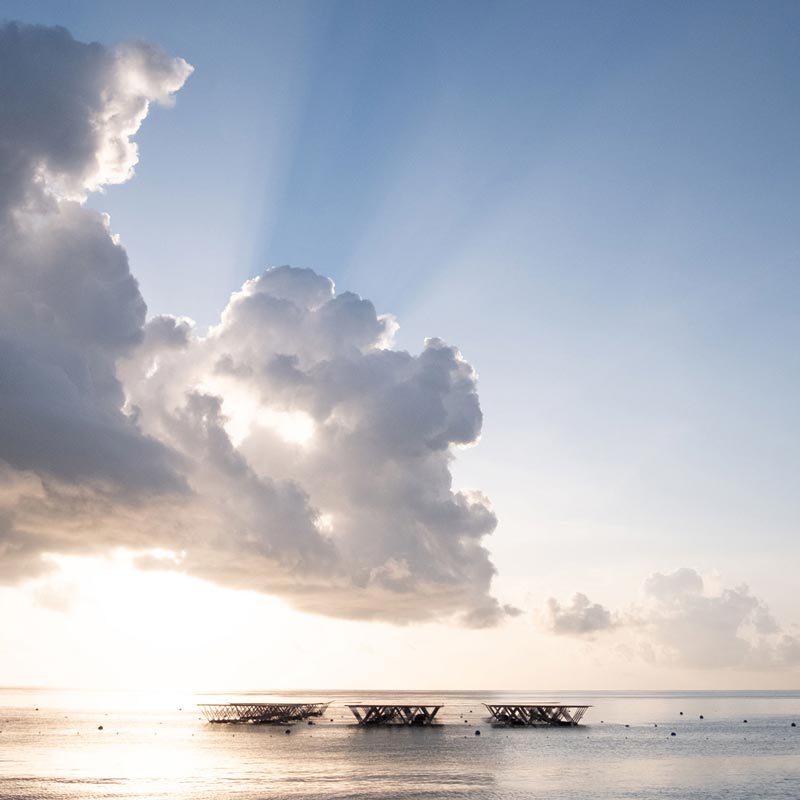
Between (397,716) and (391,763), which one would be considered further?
(397,716)

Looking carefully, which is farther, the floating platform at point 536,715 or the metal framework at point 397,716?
the floating platform at point 536,715

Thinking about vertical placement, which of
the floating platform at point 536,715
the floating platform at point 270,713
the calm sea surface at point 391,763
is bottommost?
the calm sea surface at point 391,763

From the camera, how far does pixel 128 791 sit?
67312mm

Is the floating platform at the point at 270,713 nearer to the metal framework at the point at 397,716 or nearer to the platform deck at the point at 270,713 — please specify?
the platform deck at the point at 270,713

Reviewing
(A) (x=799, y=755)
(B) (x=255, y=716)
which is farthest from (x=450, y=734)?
(A) (x=799, y=755)

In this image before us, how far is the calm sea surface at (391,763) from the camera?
68.4 m

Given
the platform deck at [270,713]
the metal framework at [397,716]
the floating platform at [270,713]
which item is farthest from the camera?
the platform deck at [270,713]

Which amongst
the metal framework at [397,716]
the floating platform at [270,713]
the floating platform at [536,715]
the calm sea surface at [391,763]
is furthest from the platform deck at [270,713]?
the floating platform at [536,715]

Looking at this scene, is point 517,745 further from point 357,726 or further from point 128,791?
point 128,791

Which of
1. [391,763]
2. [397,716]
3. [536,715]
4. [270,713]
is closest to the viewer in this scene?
[391,763]

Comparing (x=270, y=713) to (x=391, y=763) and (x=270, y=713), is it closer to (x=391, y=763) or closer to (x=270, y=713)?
(x=270, y=713)

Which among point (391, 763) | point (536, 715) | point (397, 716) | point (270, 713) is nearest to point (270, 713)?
point (270, 713)

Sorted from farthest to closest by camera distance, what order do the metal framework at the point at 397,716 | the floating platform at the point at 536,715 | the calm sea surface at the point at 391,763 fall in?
the floating platform at the point at 536,715 → the metal framework at the point at 397,716 → the calm sea surface at the point at 391,763

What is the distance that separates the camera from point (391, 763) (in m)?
87.4
